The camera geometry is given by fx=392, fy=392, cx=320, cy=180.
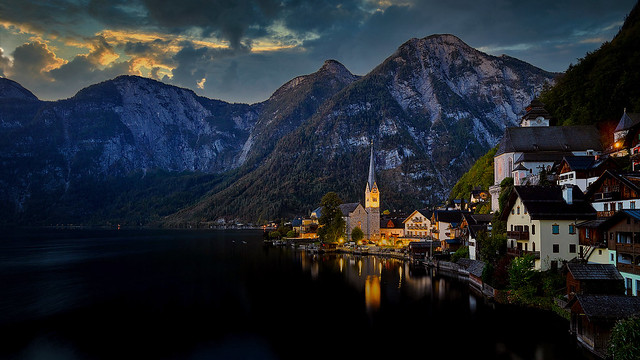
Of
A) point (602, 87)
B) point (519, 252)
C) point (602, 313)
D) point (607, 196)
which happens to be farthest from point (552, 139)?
point (602, 313)

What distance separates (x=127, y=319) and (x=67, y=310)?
10.1 meters

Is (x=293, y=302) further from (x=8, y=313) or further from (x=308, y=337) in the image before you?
(x=8, y=313)

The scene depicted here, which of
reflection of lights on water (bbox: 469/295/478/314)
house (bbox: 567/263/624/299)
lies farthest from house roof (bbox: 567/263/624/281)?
reflection of lights on water (bbox: 469/295/478/314)

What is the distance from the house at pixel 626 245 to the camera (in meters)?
30.4

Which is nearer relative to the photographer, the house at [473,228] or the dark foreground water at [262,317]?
the dark foreground water at [262,317]

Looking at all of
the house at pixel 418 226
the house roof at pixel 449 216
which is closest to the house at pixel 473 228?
the house roof at pixel 449 216

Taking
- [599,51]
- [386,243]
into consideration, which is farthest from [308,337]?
[599,51]

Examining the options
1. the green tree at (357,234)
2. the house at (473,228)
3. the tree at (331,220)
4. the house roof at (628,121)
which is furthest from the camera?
the tree at (331,220)

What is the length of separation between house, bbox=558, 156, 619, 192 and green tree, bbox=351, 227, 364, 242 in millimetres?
66075

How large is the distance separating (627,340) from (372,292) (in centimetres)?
3205

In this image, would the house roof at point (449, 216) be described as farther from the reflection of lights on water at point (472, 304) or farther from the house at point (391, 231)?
the reflection of lights on water at point (472, 304)

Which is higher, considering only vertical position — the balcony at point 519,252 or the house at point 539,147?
the house at point 539,147

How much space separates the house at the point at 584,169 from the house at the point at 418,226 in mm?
52981

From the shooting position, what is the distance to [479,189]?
93.2 metres
